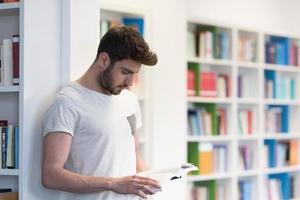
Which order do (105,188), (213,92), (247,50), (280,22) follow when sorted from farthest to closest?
1. (280,22)
2. (247,50)
3. (213,92)
4. (105,188)

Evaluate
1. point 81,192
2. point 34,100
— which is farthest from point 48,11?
point 81,192

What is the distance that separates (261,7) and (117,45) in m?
3.90

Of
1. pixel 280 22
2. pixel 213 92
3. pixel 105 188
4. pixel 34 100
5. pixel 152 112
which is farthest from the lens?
pixel 280 22

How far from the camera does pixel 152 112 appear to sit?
4.77 m

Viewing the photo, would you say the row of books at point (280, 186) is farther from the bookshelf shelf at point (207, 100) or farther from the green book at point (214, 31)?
the green book at point (214, 31)

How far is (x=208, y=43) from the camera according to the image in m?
5.32

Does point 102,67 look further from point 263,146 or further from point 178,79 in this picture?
point 263,146

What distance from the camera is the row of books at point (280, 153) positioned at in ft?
19.8

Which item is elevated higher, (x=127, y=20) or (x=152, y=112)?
(x=127, y=20)

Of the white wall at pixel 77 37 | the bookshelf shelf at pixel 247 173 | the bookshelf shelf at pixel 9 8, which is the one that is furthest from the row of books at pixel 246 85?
the bookshelf shelf at pixel 9 8

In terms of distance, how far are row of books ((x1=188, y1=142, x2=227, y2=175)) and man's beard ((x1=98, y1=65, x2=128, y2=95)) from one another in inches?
111

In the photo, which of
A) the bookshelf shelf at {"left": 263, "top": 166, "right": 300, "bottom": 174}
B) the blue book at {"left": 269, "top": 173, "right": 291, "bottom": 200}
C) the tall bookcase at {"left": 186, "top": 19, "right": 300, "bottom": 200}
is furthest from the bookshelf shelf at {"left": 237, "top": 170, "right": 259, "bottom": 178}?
the blue book at {"left": 269, "top": 173, "right": 291, "bottom": 200}

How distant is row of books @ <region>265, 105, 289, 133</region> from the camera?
20.0 ft

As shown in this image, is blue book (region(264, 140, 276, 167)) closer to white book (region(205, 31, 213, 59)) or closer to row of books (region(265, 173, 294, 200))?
row of books (region(265, 173, 294, 200))
